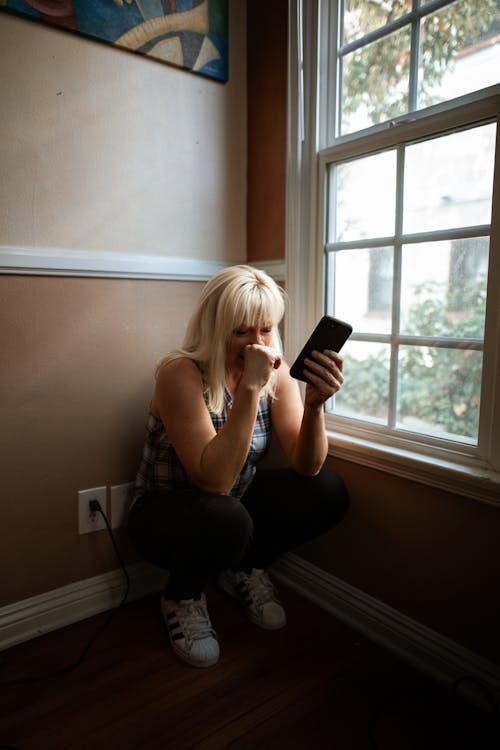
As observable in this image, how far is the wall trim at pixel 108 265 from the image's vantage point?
4.24 ft

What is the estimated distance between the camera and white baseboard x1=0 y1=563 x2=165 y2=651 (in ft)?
4.50

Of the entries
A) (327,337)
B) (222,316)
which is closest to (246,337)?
(222,316)

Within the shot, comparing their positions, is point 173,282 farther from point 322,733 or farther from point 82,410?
point 322,733

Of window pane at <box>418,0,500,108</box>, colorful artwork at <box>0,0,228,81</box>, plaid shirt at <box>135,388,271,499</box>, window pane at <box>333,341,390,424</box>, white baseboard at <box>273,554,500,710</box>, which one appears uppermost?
colorful artwork at <box>0,0,228,81</box>

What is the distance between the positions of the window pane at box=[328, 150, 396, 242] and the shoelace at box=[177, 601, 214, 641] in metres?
1.14

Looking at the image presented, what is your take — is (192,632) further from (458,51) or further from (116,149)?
(458,51)

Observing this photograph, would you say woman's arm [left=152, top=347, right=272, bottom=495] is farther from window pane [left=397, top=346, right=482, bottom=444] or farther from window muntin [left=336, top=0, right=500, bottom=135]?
window muntin [left=336, top=0, right=500, bottom=135]

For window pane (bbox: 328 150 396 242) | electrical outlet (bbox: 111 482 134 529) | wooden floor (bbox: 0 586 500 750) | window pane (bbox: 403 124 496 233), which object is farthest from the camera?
electrical outlet (bbox: 111 482 134 529)

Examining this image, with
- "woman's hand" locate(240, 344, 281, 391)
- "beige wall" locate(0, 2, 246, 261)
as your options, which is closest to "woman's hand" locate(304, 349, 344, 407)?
"woman's hand" locate(240, 344, 281, 391)

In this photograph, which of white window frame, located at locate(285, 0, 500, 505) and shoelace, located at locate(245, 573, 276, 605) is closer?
white window frame, located at locate(285, 0, 500, 505)

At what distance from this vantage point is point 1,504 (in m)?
1.33

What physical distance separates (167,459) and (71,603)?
1.71ft

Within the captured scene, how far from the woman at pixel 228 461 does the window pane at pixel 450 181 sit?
17.0 inches

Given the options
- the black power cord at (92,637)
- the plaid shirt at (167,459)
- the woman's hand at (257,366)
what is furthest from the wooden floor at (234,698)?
the woman's hand at (257,366)
